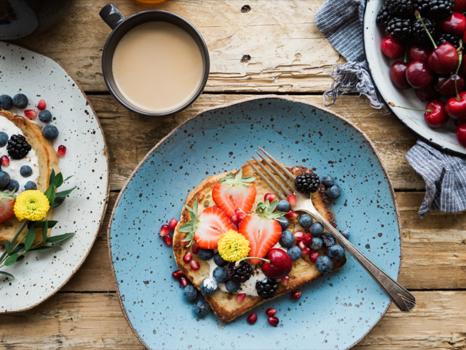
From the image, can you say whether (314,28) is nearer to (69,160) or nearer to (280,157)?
(280,157)

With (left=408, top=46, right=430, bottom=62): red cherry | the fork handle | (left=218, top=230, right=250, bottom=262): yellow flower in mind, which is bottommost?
the fork handle

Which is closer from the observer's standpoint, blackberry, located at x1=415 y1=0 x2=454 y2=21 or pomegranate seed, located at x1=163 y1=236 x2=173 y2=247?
blackberry, located at x1=415 y1=0 x2=454 y2=21

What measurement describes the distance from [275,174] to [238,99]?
0.26 m

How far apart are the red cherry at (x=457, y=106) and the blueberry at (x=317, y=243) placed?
1.66 ft

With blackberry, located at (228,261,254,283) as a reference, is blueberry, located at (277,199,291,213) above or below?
above

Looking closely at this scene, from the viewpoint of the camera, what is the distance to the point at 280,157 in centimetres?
193

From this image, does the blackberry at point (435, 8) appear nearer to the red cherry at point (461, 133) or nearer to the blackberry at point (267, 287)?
the red cherry at point (461, 133)

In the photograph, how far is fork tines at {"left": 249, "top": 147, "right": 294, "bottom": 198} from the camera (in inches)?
73.7

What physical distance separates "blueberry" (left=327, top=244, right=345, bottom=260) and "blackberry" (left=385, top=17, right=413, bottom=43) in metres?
0.61

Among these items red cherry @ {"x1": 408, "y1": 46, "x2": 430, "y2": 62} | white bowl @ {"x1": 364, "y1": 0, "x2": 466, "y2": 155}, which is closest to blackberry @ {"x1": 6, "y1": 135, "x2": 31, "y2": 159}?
white bowl @ {"x1": 364, "y1": 0, "x2": 466, "y2": 155}

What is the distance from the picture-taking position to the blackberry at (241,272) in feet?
5.84

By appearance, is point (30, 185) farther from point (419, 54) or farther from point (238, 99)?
point (419, 54)

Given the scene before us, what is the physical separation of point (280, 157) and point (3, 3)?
0.86 metres

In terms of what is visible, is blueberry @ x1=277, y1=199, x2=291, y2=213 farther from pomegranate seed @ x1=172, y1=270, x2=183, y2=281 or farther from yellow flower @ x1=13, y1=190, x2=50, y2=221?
yellow flower @ x1=13, y1=190, x2=50, y2=221
